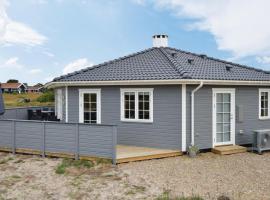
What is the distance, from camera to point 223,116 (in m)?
11.0

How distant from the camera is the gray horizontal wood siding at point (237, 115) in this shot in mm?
10328

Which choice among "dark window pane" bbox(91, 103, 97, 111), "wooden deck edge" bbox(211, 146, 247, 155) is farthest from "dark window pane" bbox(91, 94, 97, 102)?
"wooden deck edge" bbox(211, 146, 247, 155)

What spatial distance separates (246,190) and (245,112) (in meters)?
5.34

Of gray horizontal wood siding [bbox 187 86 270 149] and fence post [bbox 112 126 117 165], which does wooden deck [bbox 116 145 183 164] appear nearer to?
fence post [bbox 112 126 117 165]

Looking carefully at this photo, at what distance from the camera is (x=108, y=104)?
1112cm

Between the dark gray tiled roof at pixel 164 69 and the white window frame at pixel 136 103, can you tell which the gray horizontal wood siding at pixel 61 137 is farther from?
the dark gray tiled roof at pixel 164 69

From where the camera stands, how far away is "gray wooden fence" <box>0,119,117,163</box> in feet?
28.6

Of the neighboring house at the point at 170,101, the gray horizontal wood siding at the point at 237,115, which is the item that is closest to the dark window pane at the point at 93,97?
the neighboring house at the point at 170,101

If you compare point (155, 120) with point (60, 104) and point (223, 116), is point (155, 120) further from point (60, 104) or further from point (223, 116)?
point (60, 104)

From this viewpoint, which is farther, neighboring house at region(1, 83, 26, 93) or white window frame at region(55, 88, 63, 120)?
neighboring house at region(1, 83, 26, 93)

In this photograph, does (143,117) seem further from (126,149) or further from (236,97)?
(236,97)

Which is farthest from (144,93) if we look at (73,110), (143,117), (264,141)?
(264,141)

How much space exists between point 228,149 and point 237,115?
1480 millimetres

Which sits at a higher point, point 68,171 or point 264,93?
point 264,93
